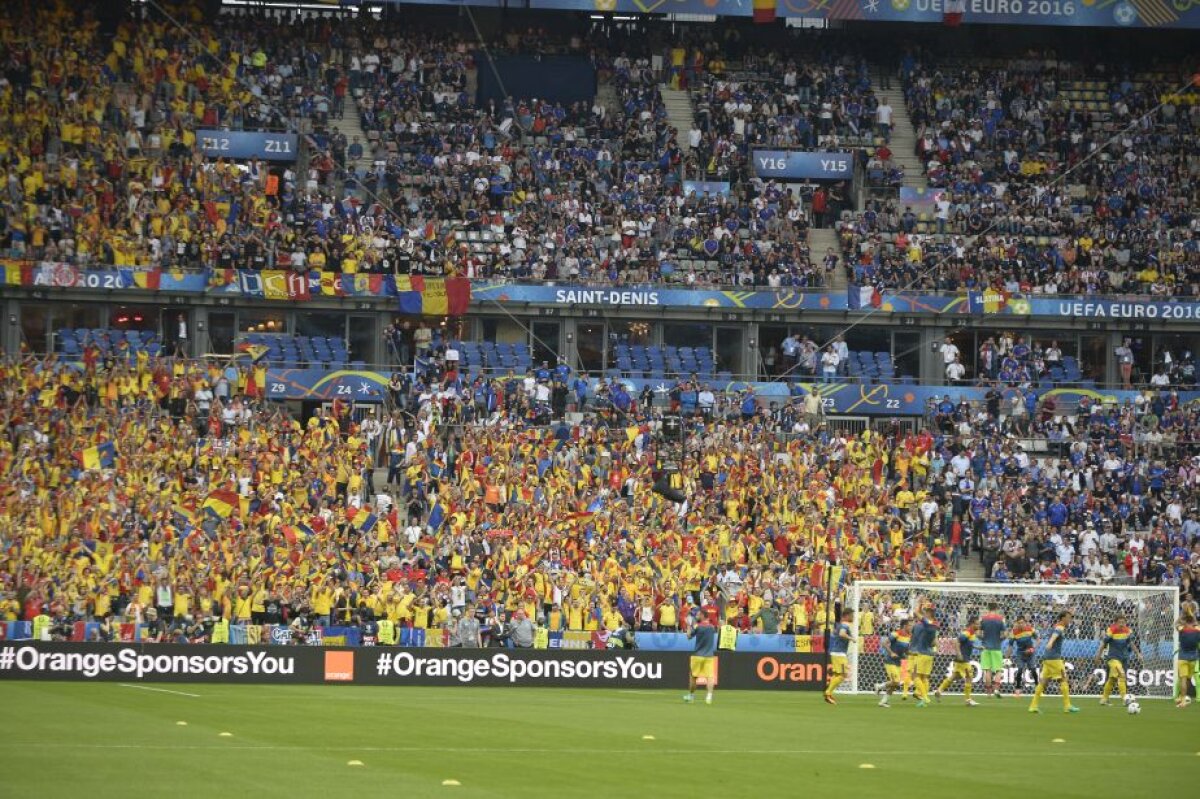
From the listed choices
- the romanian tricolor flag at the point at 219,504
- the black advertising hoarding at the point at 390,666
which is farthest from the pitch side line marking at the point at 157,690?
the romanian tricolor flag at the point at 219,504

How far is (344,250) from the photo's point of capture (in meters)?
50.6

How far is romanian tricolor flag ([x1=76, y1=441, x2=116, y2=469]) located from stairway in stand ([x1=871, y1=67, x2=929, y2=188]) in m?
27.6

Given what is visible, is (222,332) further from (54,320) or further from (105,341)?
(54,320)

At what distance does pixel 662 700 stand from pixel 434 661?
5674 mm

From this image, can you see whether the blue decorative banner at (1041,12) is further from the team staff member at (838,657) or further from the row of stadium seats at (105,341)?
the team staff member at (838,657)

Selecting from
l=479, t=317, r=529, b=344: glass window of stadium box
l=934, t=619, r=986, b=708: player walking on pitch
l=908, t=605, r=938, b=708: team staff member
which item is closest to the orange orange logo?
l=908, t=605, r=938, b=708: team staff member

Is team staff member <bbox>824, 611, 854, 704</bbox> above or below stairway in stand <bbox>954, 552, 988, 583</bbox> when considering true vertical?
below

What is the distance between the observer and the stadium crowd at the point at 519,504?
125ft

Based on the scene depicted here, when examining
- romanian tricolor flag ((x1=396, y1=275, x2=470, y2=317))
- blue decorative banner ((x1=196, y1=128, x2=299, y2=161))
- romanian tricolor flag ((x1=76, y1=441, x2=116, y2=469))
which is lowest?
romanian tricolor flag ((x1=76, y1=441, x2=116, y2=469))

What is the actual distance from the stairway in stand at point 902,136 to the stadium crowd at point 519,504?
10.2 metres

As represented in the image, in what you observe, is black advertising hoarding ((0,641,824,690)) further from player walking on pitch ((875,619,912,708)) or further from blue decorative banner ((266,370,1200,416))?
blue decorative banner ((266,370,1200,416))

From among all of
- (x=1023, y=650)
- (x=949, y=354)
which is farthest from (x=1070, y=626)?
(x=949, y=354)

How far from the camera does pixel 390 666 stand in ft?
112

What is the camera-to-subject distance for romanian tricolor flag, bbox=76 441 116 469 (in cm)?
4133
